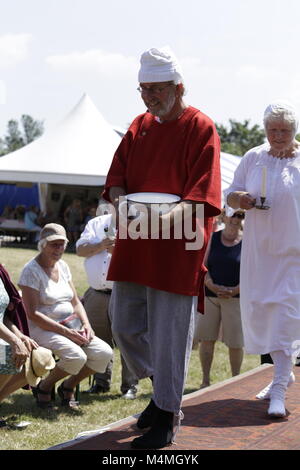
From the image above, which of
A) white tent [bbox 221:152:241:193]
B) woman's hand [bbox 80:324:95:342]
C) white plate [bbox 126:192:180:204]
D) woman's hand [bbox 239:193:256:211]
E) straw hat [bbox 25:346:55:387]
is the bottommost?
white tent [bbox 221:152:241:193]

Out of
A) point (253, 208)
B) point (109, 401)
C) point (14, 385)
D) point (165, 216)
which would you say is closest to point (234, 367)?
point (109, 401)

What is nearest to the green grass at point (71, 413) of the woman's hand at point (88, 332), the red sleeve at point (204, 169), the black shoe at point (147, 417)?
the woman's hand at point (88, 332)

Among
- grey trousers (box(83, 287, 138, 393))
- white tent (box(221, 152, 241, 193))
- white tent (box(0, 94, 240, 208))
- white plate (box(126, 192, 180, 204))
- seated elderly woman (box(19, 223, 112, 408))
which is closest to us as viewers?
white plate (box(126, 192, 180, 204))

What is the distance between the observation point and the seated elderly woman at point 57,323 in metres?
5.78

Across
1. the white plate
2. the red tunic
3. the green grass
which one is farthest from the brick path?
the white plate

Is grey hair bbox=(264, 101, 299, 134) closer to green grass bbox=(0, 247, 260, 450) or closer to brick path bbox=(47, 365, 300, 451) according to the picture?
brick path bbox=(47, 365, 300, 451)

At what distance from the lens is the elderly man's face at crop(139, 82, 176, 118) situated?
11.2ft

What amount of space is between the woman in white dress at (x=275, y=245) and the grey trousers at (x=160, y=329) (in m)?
1.01

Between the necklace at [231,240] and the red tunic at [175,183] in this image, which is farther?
the necklace at [231,240]

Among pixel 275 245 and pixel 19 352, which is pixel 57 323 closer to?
pixel 19 352

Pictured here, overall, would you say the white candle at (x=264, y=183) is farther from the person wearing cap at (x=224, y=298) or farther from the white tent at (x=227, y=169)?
the white tent at (x=227, y=169)

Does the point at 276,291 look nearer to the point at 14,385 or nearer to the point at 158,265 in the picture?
the point at 158,265

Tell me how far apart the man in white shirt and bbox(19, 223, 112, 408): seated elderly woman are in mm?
305

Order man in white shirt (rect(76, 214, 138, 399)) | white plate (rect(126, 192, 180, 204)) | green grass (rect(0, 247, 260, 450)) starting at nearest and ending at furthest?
white plate (rect(126, 192, 180, 204)) → green grass (rect(0, 247, 260, 450)) → man in white shirt (rect(76, 214, 138, 399))
